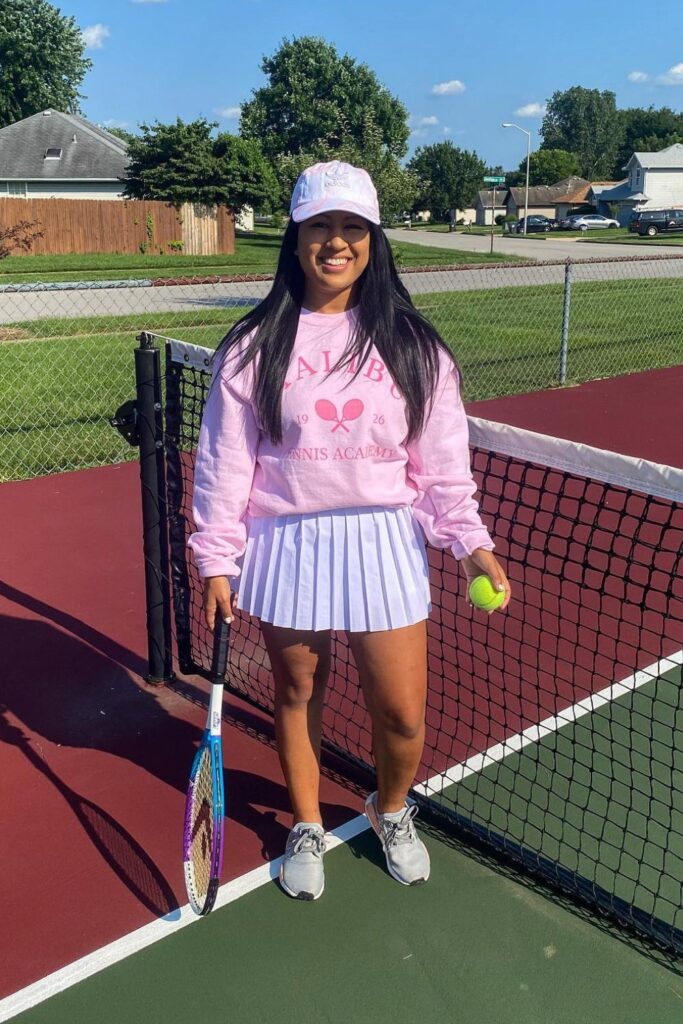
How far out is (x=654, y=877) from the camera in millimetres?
3082

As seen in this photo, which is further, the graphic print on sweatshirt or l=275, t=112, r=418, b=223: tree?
l=275, t=112, r=418, b=223: tree

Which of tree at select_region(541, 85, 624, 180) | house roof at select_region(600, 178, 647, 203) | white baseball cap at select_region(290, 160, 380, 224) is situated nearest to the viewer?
white baseball cap at select_region(290, 160, 380, 224)

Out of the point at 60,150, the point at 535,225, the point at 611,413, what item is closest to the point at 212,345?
the point at 611,413

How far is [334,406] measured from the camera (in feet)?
8.27

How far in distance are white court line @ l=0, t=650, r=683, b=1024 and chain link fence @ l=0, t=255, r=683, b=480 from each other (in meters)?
4.02

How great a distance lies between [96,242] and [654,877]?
33.8 metres

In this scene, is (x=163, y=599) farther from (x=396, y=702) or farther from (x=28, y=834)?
(x=396, y=702)

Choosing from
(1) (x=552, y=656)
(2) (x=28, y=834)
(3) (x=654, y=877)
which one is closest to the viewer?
(3) (x=654, y=877)

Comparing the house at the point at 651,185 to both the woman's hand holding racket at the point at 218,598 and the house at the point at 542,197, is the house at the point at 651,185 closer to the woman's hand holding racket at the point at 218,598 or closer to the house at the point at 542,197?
the house at the point at 542,197

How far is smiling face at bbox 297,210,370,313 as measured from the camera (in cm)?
252

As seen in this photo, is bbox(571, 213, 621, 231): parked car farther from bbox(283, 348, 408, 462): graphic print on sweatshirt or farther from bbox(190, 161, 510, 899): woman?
bbox(283, 348, 408, 462): graphic print on sweatshirt

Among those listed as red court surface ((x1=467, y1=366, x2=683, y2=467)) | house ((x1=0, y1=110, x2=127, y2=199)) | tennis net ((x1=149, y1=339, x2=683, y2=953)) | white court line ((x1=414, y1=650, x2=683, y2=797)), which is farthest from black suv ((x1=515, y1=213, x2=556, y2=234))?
white court line ((x1=414, y1=650, x2=683, y2=797))

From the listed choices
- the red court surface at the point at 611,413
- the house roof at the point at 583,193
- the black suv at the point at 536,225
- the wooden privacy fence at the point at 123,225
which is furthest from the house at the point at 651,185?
the red court surface at the point at 611,413

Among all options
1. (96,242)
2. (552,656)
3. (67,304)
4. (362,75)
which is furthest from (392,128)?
(552,656)
